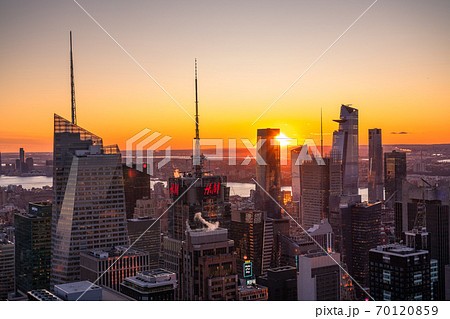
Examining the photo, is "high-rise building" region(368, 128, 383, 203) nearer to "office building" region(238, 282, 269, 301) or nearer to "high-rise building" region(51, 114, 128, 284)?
"office building" region(238, 282, 269, 301)

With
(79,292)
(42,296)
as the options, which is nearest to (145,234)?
(42,296)

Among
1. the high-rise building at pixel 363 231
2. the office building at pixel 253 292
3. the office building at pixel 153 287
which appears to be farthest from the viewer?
the high-rise building at pixel 363 231

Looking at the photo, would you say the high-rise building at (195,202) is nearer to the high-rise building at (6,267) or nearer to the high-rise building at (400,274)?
the high-rise building at (6,267)

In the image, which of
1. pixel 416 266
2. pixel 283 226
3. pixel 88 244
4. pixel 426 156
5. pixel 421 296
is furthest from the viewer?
pixel 283 226

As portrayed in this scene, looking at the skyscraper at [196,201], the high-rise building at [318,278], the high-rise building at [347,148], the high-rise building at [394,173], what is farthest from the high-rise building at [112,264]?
the high-rise building at [394,173]

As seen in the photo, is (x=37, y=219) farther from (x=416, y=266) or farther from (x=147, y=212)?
(x=416, y=266)

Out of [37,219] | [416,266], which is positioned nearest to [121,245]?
[37,219]

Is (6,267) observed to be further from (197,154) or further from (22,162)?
(197,154)
